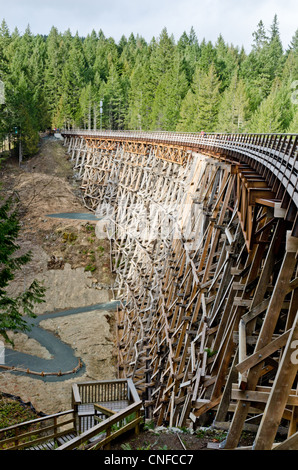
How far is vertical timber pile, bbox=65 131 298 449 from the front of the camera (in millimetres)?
6152

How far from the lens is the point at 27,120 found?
1868 inches

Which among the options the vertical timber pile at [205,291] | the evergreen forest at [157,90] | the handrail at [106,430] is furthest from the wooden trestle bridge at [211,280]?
the evergreen forest at [157,90]

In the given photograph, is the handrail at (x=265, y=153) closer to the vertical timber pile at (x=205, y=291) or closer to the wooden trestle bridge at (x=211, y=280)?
the wooden trestle bridge at (x=211, y=280)

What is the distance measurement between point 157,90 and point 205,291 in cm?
4639

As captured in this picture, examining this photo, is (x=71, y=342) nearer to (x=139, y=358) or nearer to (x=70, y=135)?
(x=139, y=358)

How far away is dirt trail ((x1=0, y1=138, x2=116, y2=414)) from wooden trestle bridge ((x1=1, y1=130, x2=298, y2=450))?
1120 millimetres

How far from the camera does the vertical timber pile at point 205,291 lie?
6.15m

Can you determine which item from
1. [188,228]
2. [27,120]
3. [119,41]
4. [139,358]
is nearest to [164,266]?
[188,228]

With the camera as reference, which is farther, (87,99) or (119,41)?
(119,41)

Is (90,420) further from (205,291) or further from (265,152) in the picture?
(265,152)
